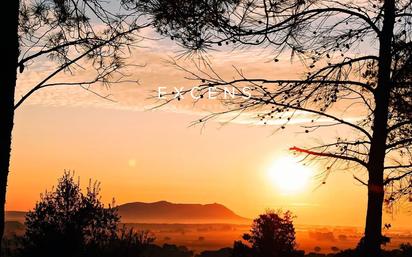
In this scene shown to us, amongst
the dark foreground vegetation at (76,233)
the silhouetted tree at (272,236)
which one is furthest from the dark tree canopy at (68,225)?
the silhouetted tree at (272,236)

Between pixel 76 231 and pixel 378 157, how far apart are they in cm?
1648

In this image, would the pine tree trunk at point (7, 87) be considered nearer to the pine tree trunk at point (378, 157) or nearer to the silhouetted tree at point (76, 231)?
the pine tree trunk at point (378, 157)

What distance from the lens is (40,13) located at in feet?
45.5

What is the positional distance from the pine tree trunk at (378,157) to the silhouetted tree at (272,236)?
80.7 ft

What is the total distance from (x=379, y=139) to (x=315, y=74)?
5.71ft

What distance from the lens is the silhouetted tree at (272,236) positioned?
120 feet

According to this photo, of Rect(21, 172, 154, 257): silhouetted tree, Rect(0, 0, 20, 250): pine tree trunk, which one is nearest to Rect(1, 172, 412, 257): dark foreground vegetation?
Rect(21, 172, 154, 257): silhouetted tree

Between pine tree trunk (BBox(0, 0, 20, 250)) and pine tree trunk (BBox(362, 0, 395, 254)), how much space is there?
6906mm

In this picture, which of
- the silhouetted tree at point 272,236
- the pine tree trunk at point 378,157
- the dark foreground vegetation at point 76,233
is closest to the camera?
the pine tree trunk at point 378,157

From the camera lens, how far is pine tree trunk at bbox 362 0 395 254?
11.6m

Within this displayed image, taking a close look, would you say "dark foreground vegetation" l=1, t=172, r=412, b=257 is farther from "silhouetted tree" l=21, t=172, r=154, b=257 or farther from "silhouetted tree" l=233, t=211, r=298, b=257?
"silhouetted tree" l=233, t=211, r=298, b=257

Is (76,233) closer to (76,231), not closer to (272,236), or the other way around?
(76,231)

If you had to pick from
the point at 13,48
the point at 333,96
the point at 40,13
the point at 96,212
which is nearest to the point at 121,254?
the point at 96,212

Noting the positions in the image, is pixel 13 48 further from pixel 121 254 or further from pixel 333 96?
pixel 121 254
